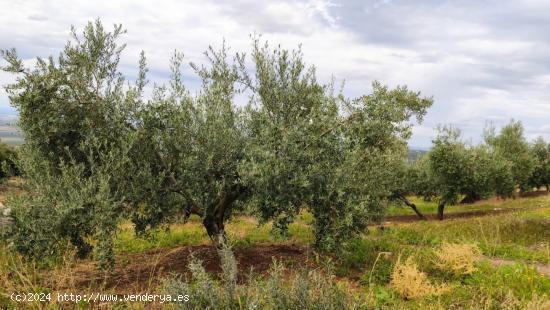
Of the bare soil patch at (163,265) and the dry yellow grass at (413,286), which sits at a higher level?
the dry yellow grass at (413,286)

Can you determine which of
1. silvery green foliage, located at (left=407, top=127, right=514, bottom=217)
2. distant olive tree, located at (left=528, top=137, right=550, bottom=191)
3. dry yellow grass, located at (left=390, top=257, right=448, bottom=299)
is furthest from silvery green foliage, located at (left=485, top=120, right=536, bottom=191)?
dry yellow grass, located at (left=390, top=257, right=448, bottom=299)

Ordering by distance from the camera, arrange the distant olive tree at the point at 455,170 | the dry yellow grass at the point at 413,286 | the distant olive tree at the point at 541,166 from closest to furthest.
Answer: the dry yellow grass at the point at 413,286, the distant olive tree at the point at 455,170, the distant olive tree at the point at 541,166

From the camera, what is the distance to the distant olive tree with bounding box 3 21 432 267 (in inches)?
454

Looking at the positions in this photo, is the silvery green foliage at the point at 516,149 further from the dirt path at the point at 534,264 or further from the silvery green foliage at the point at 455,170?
the dirt path at the point at 534,264

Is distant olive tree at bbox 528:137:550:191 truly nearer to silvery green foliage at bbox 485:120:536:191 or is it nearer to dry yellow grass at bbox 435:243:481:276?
silvery green foliage at bbox 485:120:536:191

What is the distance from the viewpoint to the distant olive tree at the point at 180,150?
37.8ft

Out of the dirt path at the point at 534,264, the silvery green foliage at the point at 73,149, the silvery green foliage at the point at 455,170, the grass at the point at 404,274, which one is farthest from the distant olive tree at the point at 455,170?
the silvery green foliage at the point at 73,149

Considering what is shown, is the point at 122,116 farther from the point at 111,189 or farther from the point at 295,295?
the point at 295,295

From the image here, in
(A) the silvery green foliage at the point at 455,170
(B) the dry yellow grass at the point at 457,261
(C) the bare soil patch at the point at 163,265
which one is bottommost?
(C) the bare soil patch at the point at 163,265

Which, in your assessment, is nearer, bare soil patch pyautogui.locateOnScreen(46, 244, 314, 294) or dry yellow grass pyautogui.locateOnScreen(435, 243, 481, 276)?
bare soil patch pyautogui.locateOnScreen(46, 244, 314, 294)

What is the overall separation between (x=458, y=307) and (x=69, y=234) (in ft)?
35.4

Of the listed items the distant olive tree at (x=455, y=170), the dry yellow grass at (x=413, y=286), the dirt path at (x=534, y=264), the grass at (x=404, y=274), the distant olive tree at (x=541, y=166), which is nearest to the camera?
the grass at (x=404, y=274)

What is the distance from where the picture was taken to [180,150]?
12.6m

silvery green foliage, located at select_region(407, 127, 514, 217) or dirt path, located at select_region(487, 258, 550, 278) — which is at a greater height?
silvery green foliage, located at select_region(407, 127, 514, 217)
